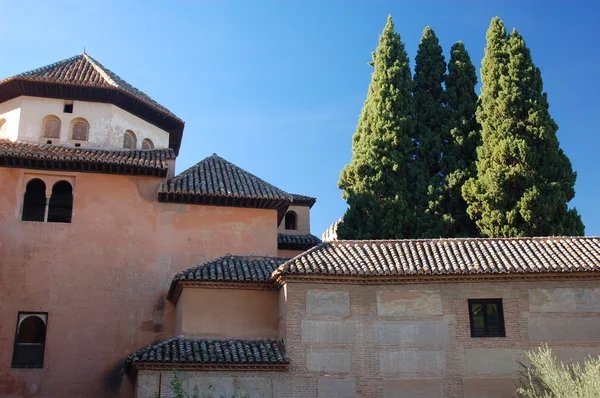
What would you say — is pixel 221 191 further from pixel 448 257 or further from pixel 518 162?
pixel 518 162

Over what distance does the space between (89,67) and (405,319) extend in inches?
489

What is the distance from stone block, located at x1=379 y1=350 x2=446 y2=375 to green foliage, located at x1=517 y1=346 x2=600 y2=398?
1659 mm

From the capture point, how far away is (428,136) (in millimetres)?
22672

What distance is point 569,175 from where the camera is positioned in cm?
2048

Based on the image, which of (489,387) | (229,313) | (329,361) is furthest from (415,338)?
(229,313)

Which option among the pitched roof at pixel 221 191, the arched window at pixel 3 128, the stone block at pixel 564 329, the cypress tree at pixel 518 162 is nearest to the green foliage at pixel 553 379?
the stone block at pixel 564 329

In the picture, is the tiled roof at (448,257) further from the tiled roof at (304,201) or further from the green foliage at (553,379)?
the tiled roof at (304,201)

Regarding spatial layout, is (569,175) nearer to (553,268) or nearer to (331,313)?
(553,268)

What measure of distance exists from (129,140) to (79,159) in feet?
9.00

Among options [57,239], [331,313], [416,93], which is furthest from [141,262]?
[416,93]

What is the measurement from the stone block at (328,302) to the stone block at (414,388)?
1.74m

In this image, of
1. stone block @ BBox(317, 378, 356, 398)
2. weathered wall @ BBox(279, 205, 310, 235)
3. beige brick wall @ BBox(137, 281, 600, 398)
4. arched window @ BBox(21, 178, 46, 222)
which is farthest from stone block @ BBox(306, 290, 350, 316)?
weathered wall @ BBox(279, 205, 310, 235)

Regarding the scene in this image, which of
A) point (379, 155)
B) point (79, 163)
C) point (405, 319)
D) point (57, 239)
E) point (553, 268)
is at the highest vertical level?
point (379, 155)

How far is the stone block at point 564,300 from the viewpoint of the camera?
14022mm
